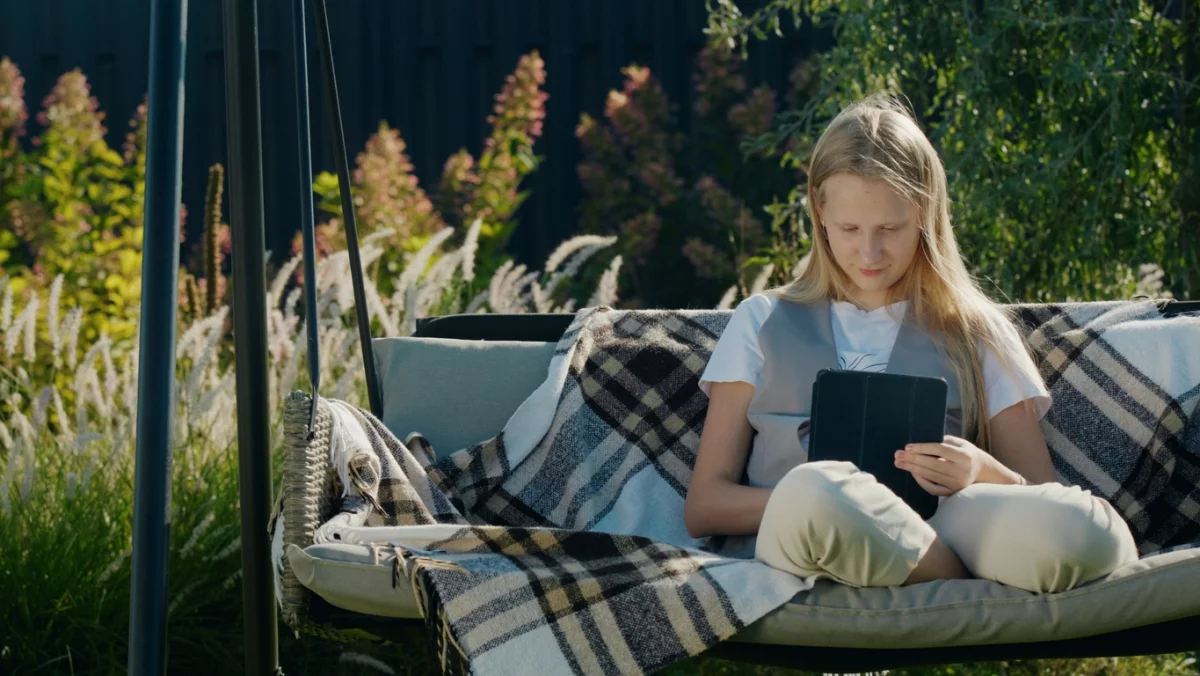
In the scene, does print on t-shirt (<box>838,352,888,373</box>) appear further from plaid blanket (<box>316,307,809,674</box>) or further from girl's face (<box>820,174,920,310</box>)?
plaid blanket (<box>316,307,809,674</box>)

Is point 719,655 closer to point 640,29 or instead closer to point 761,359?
point 761,359

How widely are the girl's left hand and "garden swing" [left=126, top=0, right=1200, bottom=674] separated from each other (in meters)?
0.20

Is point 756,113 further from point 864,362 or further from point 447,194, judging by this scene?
point 864,362

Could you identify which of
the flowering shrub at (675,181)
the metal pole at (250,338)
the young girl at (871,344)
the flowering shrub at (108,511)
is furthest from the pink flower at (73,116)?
the young girl at (871,344)

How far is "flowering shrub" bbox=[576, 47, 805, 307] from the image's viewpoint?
4785 mm

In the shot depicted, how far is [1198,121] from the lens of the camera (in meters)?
3.30

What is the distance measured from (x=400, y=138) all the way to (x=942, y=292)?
3938 mm

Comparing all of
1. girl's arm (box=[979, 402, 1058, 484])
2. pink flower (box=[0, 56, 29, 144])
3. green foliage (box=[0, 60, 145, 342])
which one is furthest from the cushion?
pink flower (box=[0, 56, 29, 144])

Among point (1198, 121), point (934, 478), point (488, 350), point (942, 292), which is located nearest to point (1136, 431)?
point (942, 292)

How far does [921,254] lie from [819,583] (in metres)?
0.74

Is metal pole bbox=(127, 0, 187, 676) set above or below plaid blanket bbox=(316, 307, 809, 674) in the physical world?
above

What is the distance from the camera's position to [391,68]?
18.7ft

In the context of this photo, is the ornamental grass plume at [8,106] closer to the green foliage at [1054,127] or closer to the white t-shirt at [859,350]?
the green foliage at [1054,127]

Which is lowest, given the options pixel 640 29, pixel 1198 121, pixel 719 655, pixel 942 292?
pixel 719 655
